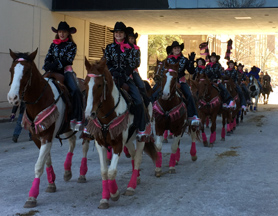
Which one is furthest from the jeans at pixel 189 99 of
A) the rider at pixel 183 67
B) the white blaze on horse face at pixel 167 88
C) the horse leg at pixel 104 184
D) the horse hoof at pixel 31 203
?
the horse hoof at pixel 31 203

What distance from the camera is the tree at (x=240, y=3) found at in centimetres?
2431

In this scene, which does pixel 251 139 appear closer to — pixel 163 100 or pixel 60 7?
pixel 163 100

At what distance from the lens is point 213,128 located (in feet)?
45.8

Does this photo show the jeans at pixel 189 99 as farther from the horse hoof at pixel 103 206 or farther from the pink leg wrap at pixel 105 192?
the horse hoof at pixel 103 206

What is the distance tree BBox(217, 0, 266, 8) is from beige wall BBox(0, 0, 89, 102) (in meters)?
9.97

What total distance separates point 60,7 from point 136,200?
21614 mm

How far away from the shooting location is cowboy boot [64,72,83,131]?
8.25m

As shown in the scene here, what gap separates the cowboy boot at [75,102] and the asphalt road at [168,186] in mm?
1145

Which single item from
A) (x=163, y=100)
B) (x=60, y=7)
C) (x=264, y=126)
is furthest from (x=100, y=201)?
(x=60, y=7)

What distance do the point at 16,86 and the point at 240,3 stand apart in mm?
20368

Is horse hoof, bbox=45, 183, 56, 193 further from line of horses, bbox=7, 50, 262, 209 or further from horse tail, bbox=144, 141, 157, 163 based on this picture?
horse tail, bbox=144, 141, 157, 163

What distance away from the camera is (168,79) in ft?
29.9

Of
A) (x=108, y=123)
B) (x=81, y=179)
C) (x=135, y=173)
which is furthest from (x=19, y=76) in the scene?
(x=81, y=179)

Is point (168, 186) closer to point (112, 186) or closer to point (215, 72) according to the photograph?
point (112, 186)
